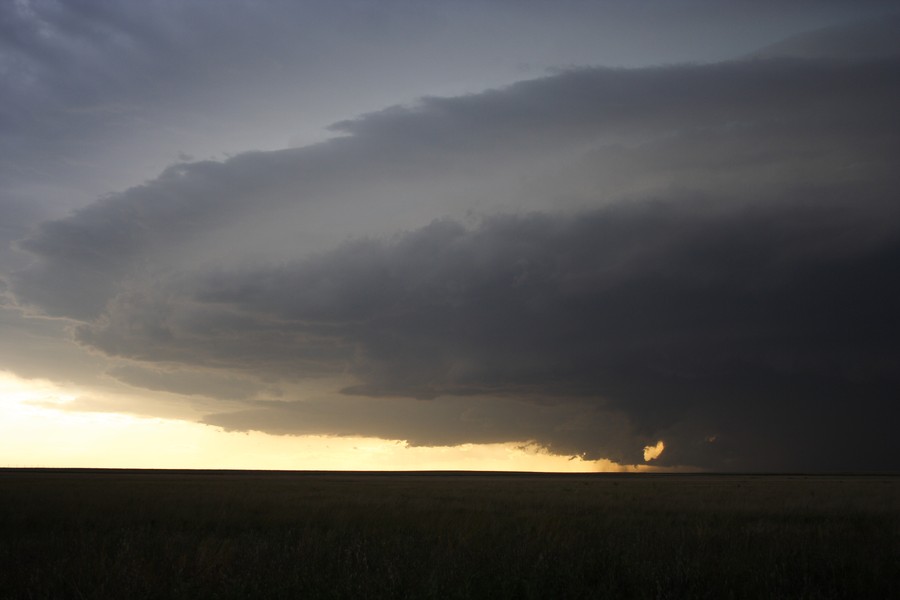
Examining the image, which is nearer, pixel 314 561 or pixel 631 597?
pixel 631 597

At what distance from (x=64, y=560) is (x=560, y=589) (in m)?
7.55

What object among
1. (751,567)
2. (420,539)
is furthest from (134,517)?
(751,567)

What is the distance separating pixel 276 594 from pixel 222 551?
368cm

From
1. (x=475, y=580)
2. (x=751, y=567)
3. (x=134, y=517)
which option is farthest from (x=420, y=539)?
(x=134, y=517)

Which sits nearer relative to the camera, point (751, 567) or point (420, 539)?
point (751, 567)

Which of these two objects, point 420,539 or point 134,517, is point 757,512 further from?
point 134,517

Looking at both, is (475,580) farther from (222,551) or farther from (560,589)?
(222,551)

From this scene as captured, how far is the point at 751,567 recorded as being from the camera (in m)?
10.3

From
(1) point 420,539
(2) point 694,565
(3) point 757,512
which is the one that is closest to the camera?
(2) point 694,565

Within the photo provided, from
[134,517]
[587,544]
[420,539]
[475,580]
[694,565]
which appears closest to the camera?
[475,580]

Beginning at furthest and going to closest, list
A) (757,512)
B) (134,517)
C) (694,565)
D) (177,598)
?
(757,512) < (134,517) < (694,565) < (177,598)

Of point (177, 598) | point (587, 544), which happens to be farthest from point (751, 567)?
point (177, 598)

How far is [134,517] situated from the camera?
21.2m

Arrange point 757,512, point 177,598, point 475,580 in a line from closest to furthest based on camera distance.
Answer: point 177,598, point 475,580, point 757,512
